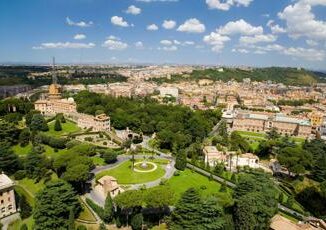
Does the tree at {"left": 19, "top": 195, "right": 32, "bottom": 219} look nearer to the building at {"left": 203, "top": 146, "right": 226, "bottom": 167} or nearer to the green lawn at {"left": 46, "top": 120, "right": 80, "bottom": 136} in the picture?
the green lawn at {"left": 46, "top": 120, "right": 80, "bottom": 136}

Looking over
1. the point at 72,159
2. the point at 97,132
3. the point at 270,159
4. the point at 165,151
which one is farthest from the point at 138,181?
the point at 270,159

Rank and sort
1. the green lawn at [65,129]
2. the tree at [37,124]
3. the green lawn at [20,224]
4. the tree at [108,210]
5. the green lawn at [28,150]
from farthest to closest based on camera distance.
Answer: the green lawn at [65,129]
the tree at [37,124]
the green lawn at [28,150]
the tree at [108,210]
the green lawn at [20,224]

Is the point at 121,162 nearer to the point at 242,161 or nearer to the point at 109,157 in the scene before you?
the point at 109,157

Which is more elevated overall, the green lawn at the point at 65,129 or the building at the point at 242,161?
the green lawn at the point at 65,129

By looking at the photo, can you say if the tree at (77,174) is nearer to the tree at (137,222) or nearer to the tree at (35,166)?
the tree at (35,166)

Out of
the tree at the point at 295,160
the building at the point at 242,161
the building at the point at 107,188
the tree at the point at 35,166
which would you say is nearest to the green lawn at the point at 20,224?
the building at the point at 107,188

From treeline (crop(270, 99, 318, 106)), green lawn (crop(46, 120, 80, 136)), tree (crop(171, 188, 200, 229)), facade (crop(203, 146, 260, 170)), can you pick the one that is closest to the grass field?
tree (crop(171, 188, 200, 229))

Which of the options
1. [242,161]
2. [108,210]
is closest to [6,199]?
[108,210]
